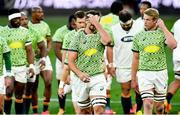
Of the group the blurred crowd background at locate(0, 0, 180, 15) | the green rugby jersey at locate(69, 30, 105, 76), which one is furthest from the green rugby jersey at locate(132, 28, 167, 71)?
the blurred crowd background at locate(0, 0, 180, 15)

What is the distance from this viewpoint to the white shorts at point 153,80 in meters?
16.1

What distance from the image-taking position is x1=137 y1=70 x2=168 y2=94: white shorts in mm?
16109

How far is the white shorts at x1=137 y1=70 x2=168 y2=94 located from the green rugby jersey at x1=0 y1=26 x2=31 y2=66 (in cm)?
300

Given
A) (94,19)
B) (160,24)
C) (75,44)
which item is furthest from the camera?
(160,24)

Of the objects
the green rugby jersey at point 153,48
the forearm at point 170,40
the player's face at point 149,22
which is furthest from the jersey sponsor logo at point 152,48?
the player's face at point 149,22

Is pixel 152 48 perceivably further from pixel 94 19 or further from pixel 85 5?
pixel 85 5

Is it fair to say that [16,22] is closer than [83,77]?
No

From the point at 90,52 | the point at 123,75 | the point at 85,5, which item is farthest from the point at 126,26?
the point at 85,5

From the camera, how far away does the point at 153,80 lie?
52.9 ft

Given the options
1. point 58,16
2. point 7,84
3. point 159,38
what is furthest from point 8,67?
point 58,16

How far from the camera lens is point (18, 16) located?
Result: 18.0 metres

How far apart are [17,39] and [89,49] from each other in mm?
2579

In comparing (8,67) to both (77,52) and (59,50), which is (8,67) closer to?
(77,52)

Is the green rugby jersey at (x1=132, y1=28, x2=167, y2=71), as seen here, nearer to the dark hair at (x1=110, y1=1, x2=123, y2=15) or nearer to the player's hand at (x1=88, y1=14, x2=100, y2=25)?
the player's hand at (x1=88, y1=14, x2=100, y2=25)
